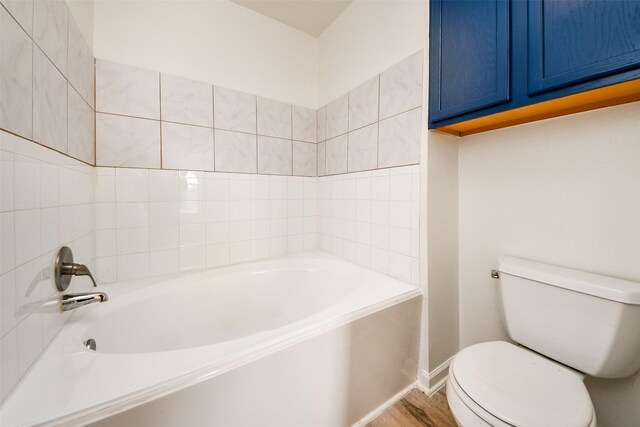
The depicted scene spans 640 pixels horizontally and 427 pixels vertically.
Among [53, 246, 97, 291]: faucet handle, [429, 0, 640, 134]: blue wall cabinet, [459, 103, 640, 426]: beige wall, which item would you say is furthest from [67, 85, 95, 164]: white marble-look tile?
[459, 103, 640, 426]: beige wall

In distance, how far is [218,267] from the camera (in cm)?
165

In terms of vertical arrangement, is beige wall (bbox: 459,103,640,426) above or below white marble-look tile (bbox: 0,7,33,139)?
below

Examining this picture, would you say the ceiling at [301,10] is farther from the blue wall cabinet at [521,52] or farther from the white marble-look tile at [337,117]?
the blue wall cabinet at [521,52]

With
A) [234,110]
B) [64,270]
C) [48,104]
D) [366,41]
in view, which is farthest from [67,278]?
[366,41]

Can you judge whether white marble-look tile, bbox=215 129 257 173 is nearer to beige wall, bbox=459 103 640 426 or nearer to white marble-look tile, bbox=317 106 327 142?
white marble-look tile, bbox=317 106 327 142

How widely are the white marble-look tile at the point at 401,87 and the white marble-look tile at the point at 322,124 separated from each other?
61 cm

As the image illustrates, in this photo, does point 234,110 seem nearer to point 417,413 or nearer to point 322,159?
point 322,159

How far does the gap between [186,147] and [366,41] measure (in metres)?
1.39

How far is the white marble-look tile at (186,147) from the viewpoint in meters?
1.49

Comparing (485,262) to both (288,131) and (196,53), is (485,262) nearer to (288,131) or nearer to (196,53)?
(288,131)

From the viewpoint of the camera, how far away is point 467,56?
43.1 inches

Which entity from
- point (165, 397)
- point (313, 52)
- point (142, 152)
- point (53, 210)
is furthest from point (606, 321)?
point (313, 52)

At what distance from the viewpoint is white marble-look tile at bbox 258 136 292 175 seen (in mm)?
1828

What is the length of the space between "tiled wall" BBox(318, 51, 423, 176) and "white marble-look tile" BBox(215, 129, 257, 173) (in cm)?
61
